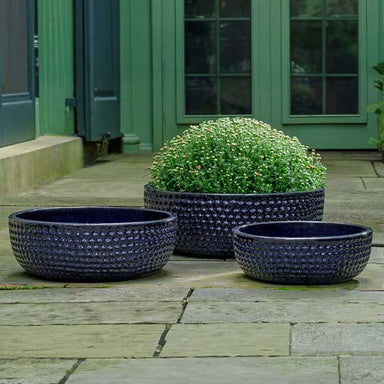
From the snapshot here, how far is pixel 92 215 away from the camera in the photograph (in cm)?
541

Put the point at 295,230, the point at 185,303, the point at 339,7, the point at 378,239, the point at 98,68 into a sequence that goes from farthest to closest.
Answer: the point at 339,7 < the point at 98,68 < the point at 378,239 < the point at 295,230 < the point at 185,303

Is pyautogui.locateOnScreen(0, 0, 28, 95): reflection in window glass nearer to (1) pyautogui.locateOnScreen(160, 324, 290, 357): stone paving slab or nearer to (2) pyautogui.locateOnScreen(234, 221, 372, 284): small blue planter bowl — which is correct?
(2) pyautogui.locateOnScreen(234, 221, 372, 284): small blue planter bowl

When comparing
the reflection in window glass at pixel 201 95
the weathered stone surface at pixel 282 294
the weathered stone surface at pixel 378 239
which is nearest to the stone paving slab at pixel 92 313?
the weathered stone surface at pixel 282 294

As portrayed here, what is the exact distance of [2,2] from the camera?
28.1 ft

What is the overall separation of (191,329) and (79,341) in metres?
0.40

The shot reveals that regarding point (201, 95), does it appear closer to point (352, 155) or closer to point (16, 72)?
point (352, 155)

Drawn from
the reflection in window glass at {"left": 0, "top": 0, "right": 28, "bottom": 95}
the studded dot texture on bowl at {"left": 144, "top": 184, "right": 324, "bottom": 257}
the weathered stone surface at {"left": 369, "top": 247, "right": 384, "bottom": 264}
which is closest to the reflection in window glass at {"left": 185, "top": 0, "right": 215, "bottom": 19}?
the reflection in window glass at {"left": 0, "top": 0, "right": 28, "bottom": 95}

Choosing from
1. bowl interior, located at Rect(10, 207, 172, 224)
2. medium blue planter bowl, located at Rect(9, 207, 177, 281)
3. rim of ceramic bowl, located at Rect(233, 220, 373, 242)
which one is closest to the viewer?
rim of ceramic bowl, located at Rect(233, 220, 373, 242)

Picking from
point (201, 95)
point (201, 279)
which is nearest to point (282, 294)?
point (201, 279)

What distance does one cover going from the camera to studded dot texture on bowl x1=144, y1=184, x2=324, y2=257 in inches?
212

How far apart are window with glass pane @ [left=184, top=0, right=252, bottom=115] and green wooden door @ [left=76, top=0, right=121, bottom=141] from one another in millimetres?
805

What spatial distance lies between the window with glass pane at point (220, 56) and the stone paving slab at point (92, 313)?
7313 mm

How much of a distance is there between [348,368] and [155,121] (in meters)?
8.47

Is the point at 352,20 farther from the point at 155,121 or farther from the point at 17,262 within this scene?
the point at 17,262
